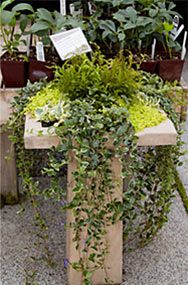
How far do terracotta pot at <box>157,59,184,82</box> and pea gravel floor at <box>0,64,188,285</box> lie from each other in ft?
1.90

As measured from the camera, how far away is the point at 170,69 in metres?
2.10

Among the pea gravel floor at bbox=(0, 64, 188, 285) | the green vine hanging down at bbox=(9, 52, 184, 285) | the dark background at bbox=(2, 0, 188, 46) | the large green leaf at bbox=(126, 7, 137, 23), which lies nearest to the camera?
the green vine hanging down at bbox=(9, 52, 184, 285)

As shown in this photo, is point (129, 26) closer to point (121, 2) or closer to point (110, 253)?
point (121, 2)

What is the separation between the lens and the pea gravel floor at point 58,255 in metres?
1.89

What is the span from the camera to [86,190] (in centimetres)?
161

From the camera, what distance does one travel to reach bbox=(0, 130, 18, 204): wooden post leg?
2203 mm

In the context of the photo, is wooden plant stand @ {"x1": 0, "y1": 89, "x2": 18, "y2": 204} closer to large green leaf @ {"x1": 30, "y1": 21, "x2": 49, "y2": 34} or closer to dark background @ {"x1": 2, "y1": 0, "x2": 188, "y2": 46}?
large green leaf @ {"x1": 30, "y1": 21, "x2": 49, "y2": 34}

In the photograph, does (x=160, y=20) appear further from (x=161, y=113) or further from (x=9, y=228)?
(x=9, y=228)

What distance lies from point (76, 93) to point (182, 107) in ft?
1.93

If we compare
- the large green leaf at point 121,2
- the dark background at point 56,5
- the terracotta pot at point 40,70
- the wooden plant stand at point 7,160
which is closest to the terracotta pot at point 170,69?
the large green leaf at point 121,2

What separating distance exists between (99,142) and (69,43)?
546 mm

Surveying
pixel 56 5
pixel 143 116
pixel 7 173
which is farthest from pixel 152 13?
pixel 56 5

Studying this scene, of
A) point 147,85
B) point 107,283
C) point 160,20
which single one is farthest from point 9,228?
point 160,20

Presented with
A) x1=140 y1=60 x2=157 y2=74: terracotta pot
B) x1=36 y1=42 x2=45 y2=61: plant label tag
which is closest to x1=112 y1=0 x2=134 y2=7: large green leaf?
x1=140 y1=60 x2=157 y2=74: terracotta pot
